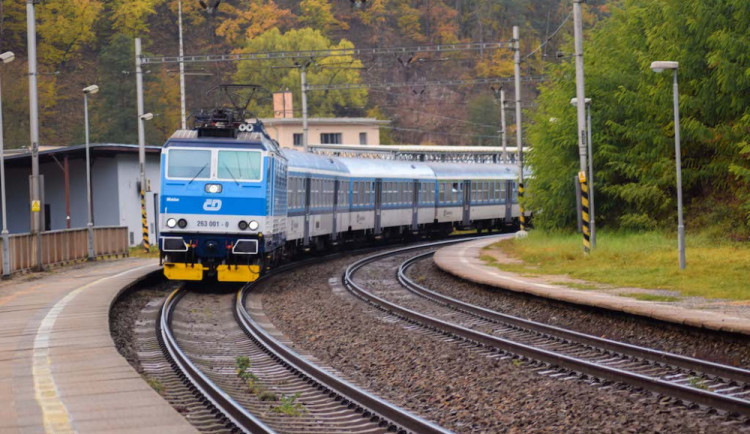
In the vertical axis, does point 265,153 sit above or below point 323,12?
below

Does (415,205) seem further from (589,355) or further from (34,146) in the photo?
(589,355)

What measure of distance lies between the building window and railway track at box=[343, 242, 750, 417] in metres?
69.3

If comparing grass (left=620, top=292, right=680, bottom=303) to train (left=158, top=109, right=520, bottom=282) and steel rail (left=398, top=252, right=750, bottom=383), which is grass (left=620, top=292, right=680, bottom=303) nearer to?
steel rail (left=398, top=252, right=750, bottom=383)

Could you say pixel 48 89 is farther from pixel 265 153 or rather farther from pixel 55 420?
pixel 55 420

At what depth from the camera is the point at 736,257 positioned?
1031 inches

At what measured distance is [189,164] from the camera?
24.4m

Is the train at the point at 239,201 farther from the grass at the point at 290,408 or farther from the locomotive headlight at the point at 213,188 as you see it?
the grass at the point at 290,408

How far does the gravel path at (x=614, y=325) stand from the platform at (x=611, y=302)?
0.51 feet

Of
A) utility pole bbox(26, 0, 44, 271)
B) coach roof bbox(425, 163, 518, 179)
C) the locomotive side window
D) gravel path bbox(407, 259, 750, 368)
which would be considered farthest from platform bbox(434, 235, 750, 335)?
coach roof bbox(425, 163, 518, 179)

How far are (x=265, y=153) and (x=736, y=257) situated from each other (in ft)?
38.0

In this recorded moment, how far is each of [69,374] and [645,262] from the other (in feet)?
57.8

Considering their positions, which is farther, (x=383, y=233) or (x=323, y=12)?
(x=323, y=12)

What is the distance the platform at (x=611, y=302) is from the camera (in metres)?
15.2

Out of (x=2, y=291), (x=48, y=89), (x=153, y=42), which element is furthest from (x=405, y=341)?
(x=153, y=42)
